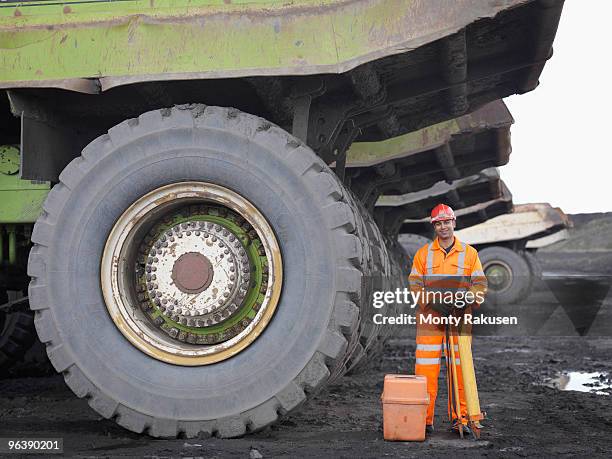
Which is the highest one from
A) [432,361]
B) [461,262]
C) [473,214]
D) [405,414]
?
[473,214]

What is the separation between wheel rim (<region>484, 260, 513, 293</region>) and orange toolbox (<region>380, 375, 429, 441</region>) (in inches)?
562

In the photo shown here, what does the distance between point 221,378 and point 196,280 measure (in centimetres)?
51

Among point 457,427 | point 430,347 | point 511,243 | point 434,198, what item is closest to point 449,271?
point 430,347

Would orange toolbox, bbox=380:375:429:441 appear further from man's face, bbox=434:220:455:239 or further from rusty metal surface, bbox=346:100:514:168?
rusty metal surface, bbox=346:100:514:168

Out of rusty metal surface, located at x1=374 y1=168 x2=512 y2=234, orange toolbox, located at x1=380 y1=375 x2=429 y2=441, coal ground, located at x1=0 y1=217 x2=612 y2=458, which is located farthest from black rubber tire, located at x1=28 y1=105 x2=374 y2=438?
rusty metal surface, located at x1=374 y1=168 x2=512 y2=234

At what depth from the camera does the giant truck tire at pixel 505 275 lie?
18.5 m

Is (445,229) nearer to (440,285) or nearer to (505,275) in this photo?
(440,285)

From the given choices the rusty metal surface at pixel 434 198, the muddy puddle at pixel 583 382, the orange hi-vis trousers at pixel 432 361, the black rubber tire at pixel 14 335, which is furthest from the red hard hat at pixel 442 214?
the rusty metal surface at pixel 434 198

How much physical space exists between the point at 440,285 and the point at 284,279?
1.20 meters

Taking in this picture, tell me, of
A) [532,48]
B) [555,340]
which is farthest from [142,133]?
[555,340]

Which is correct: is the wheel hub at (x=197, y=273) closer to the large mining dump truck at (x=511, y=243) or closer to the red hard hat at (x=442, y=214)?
the red hard hat at (x=442, y=214)

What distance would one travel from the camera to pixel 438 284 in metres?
5.22

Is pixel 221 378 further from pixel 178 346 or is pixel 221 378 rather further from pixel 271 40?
pixel 271 40

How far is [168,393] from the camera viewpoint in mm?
4340
